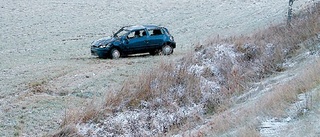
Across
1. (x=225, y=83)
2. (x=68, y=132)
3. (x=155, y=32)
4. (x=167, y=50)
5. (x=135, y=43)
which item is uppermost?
(x=155, y=32)

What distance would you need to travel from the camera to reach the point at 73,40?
1166 inches

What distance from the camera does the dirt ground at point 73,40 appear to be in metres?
12.8

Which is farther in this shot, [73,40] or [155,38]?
[73,40]

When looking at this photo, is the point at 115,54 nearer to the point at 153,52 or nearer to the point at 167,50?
the point at 153,52

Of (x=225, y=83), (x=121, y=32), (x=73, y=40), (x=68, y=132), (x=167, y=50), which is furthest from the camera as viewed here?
(x=73, y=40)

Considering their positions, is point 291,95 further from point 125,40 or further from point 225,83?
point 125,40

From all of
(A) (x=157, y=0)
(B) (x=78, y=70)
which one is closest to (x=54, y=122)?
(B) (x=78, y=70)

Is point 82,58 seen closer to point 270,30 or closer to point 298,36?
point 270,30

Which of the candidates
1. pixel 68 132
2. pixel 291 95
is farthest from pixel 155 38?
pixel 291 95

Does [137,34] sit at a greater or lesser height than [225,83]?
greater

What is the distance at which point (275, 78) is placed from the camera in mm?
12086

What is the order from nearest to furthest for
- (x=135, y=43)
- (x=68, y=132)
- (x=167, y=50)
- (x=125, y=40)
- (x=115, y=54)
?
(x=68, y=132)
(x=115, y=54)
(x=125, y=40)
(x=135, y=43)
(x=167, y=50)

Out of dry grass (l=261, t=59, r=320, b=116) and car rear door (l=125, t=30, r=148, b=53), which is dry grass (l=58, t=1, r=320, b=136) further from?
car rear door (l=125, t=30, r=148, b=53)

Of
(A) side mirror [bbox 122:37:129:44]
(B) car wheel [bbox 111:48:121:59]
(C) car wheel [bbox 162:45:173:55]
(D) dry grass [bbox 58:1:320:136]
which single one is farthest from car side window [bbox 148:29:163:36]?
(D) dry grass [bbox 58:1:320:136]
